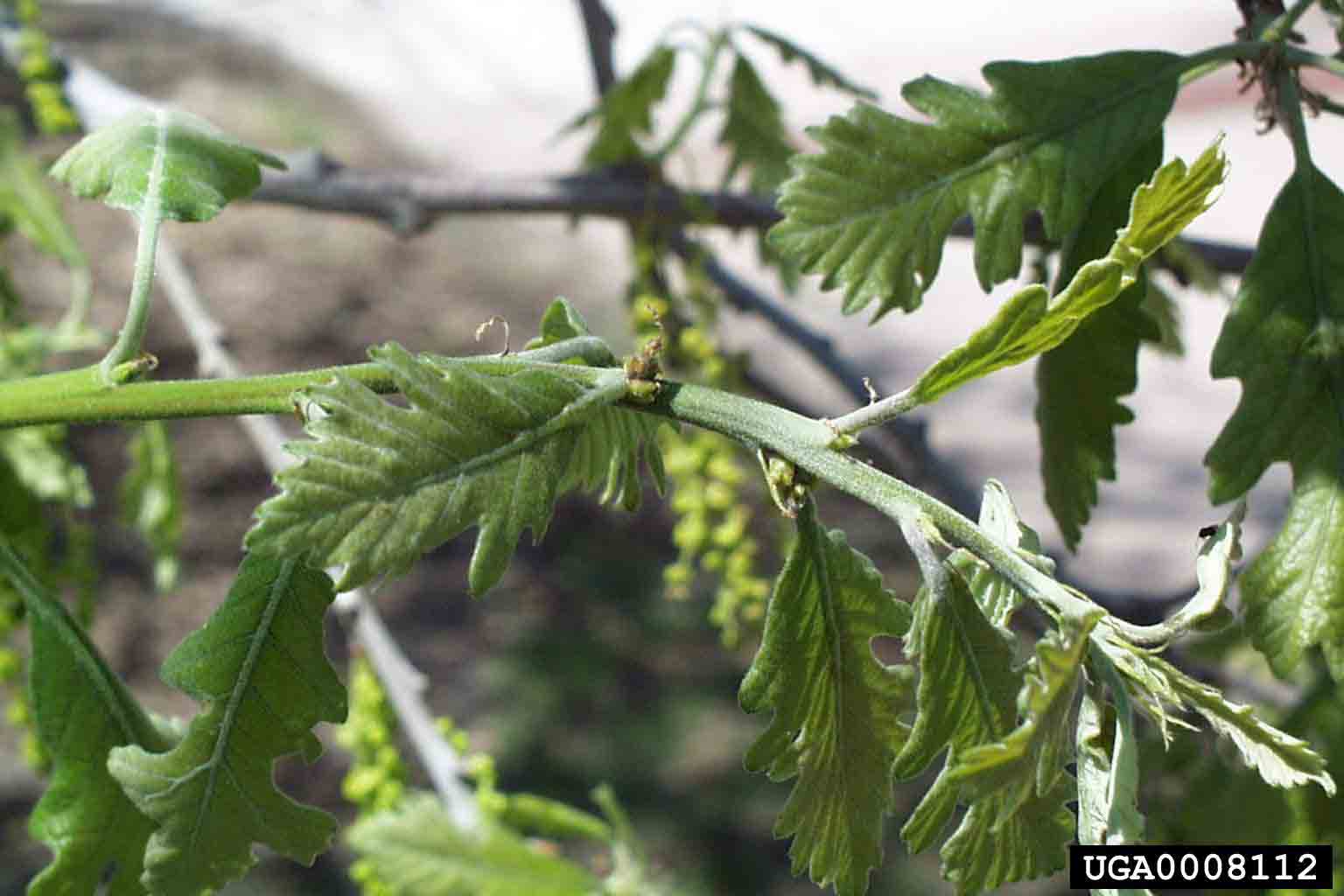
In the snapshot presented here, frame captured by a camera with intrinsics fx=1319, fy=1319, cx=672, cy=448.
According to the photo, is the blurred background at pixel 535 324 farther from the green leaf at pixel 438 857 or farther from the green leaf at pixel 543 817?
the green leaf at pixel 438 857

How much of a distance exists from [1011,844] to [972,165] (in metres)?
0.39

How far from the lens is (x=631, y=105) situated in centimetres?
137

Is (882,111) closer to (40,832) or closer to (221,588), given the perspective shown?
(40,832)

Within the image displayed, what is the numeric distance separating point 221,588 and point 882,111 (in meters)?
2.87

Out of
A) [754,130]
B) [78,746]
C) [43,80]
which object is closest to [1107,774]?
[78,746]

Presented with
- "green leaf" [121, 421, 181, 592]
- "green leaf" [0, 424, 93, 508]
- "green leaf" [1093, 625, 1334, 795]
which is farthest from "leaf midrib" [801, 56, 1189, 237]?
"green leaf" [121, 421, 181, 592]

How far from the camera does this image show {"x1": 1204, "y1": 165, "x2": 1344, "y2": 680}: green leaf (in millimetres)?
746

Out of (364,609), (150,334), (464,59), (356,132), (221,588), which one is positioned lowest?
(364,609)

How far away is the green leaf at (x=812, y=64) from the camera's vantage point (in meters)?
1.30

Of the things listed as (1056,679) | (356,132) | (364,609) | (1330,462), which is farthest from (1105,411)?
(356,132)

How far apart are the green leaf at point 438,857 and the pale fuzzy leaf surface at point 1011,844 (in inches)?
12.1

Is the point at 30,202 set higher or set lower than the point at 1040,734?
higher

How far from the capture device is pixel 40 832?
0.76 meters

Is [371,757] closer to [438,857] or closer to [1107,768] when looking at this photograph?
[438,857]
